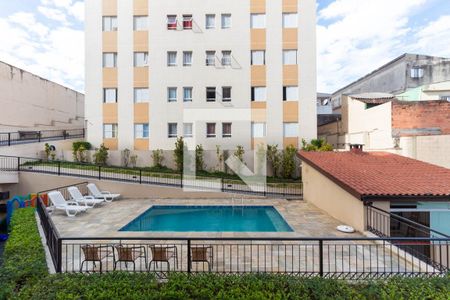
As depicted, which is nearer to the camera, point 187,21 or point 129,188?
point 129,188

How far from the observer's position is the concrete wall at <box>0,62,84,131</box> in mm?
22172

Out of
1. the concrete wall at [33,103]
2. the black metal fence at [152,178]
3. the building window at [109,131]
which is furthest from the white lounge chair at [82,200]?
the concrete wall at [33,103]

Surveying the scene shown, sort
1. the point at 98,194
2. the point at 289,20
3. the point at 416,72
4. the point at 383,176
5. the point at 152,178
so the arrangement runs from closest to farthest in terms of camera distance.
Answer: the point at 383,176
the point at 98,194
the point at 152,178
the point at 289,20
the point at 416,72

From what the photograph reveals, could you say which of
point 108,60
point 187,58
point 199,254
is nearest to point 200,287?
point 199,254

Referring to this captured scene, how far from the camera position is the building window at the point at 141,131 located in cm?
2233

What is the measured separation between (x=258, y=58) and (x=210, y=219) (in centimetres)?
1573

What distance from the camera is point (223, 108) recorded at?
22.1m

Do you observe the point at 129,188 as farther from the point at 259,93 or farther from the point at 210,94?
the point at 259,93

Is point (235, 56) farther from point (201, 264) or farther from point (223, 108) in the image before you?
point (201, 264)

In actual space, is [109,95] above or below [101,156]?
above

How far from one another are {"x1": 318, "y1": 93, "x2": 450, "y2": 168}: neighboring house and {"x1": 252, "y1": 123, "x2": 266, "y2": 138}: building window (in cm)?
813

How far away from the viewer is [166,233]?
9.58 metres

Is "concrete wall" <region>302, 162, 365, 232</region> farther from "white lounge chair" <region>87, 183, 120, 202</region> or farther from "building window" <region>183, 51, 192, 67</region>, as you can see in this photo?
"building window" <region>183, 51, 192, 67</region>

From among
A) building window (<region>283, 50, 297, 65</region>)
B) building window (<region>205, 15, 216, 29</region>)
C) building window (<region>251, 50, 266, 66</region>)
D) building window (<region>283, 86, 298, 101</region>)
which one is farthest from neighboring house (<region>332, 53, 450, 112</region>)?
building window (<region>205, 15, 216, 29</region>)
